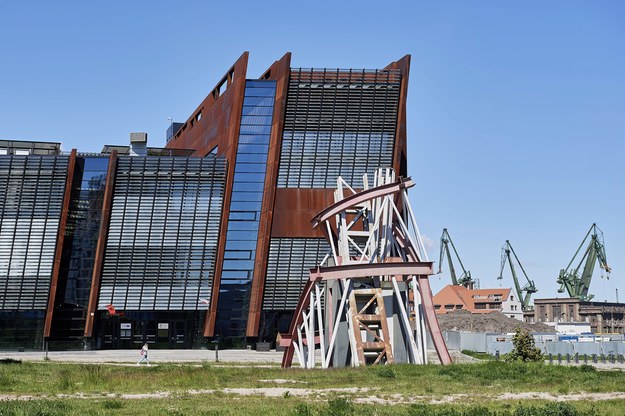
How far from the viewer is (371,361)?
45.4 meters

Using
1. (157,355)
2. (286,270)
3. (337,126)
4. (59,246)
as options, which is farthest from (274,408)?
(337,126)

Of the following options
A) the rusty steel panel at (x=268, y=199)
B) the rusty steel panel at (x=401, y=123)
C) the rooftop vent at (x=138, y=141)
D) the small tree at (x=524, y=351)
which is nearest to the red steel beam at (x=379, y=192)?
the small tree at (x=524, y=351)

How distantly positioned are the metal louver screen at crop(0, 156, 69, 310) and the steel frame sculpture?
1441 inches

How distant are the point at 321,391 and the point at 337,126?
172 feet

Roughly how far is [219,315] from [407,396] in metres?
51.3

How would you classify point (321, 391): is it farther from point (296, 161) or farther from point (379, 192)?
point (296, 161)

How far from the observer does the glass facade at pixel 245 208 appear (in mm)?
79125

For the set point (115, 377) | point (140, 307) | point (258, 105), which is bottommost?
point (115, 377)

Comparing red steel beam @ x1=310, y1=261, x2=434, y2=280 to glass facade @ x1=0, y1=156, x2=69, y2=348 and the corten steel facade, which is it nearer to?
the corten steel facade

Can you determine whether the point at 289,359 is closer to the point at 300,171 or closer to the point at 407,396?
the point at 407,396

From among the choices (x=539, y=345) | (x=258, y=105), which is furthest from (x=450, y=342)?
(x=258, y=105)

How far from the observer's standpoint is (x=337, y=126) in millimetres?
81375

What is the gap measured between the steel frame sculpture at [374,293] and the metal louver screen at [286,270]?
98.9 ft

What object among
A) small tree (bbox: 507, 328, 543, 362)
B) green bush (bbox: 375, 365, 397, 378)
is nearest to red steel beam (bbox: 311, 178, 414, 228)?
green bush (bbox: 375, 365, 397, 378)
